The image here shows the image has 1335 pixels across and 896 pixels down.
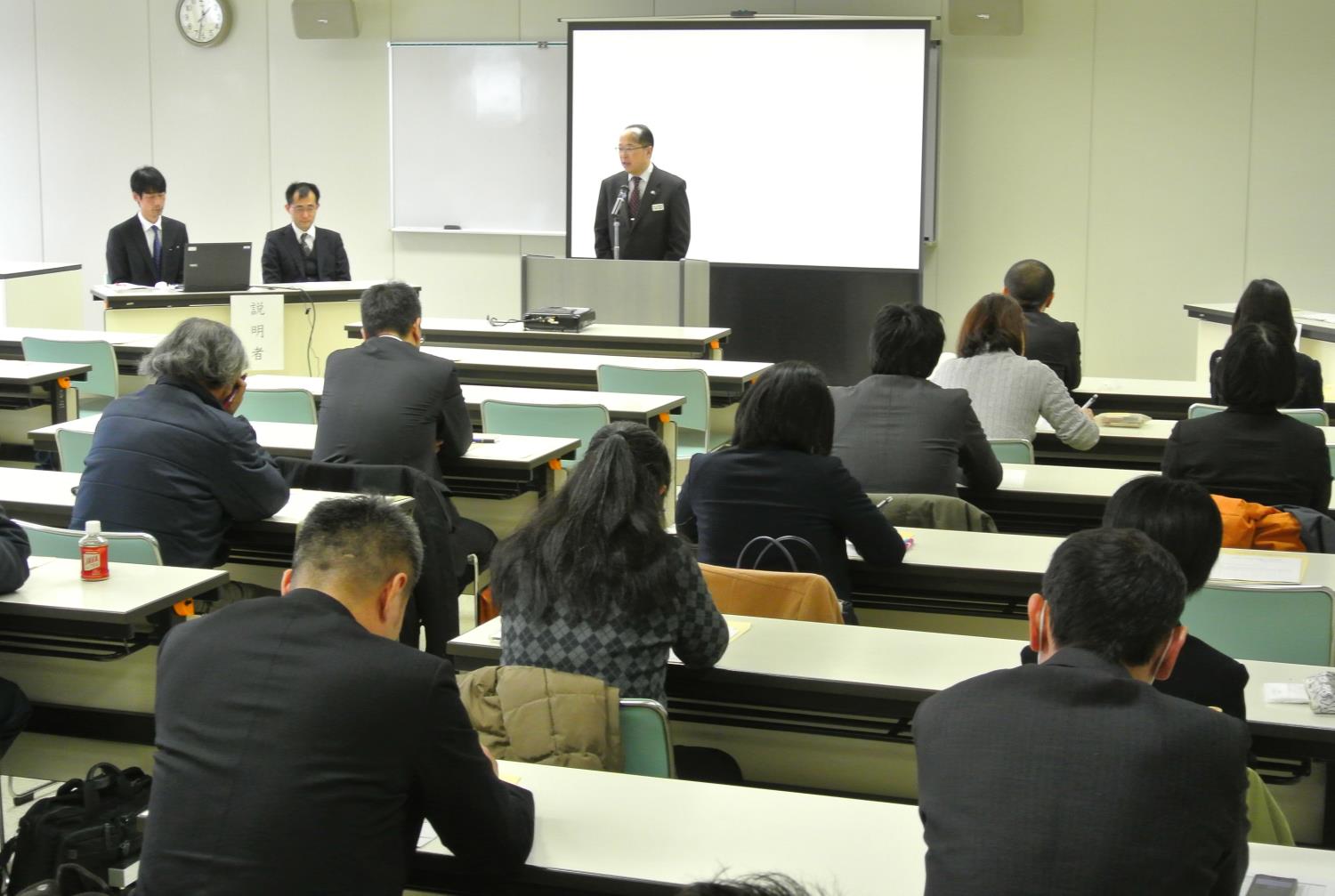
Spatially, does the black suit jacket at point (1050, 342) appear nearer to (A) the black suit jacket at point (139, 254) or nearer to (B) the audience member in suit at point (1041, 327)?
(B) the audience member in suit at point (1041, 327)

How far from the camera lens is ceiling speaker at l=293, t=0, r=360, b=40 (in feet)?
33.7

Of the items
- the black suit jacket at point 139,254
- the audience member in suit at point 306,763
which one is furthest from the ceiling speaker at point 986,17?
the audience member in suit at point 306,763

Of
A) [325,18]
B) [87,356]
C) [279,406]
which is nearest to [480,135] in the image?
[325,18]

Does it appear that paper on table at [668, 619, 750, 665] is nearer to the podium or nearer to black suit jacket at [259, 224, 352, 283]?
the podium

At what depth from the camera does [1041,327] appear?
575cm

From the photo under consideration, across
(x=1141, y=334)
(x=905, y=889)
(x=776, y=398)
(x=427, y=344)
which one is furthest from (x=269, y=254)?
(x=905, y=889)

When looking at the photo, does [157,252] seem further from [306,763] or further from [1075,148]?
[306,763]

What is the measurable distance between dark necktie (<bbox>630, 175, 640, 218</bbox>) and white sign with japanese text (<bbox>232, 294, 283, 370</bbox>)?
6.68 ft

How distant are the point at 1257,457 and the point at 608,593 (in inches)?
85.6

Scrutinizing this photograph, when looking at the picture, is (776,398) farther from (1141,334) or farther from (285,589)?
(1141,334)

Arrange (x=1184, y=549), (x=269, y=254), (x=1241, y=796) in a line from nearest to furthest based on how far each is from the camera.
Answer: (x=1241, y=796) → (x=1184, y=549) → (x=269, y=254)

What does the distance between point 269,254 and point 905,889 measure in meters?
7.91

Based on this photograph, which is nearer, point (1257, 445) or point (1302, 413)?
point (1257, 445)

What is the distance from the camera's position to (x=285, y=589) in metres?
2.14
